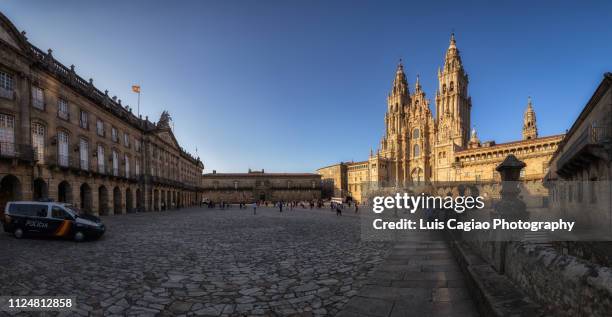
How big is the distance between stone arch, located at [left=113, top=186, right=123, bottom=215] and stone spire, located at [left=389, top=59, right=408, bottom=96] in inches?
3113

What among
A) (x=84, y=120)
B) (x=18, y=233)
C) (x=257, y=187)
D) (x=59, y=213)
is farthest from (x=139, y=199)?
(x=257, y=187)

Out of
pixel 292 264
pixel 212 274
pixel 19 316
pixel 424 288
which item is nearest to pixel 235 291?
pixel 212 274

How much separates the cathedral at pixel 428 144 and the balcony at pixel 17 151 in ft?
197

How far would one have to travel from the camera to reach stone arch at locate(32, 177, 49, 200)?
1988cm

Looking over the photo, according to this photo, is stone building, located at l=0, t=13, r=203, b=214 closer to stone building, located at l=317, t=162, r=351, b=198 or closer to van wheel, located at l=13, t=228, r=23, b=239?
van wheel, located at l=13, t=228, r=23, b=239

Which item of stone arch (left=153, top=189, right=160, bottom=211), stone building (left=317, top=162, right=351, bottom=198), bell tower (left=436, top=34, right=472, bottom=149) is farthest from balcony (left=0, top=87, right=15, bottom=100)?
stone building (left=317, top=162, right=351, bottom=198)

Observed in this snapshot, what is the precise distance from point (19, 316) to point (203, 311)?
2760 millimetres


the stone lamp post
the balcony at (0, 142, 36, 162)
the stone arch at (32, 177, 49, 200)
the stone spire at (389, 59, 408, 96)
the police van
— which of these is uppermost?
the stone spire at (389, 59, 408, 96)

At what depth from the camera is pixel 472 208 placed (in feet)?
26.2

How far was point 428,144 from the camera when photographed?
252ft

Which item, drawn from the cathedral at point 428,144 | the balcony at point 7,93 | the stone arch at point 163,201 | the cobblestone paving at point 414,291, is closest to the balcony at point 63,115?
the balcony at point 7,93

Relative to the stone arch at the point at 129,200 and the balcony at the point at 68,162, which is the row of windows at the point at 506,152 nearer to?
the stone arch at the point at 129,200

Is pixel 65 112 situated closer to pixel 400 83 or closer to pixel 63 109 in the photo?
pixel 63 109

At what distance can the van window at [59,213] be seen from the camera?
11547 mm
